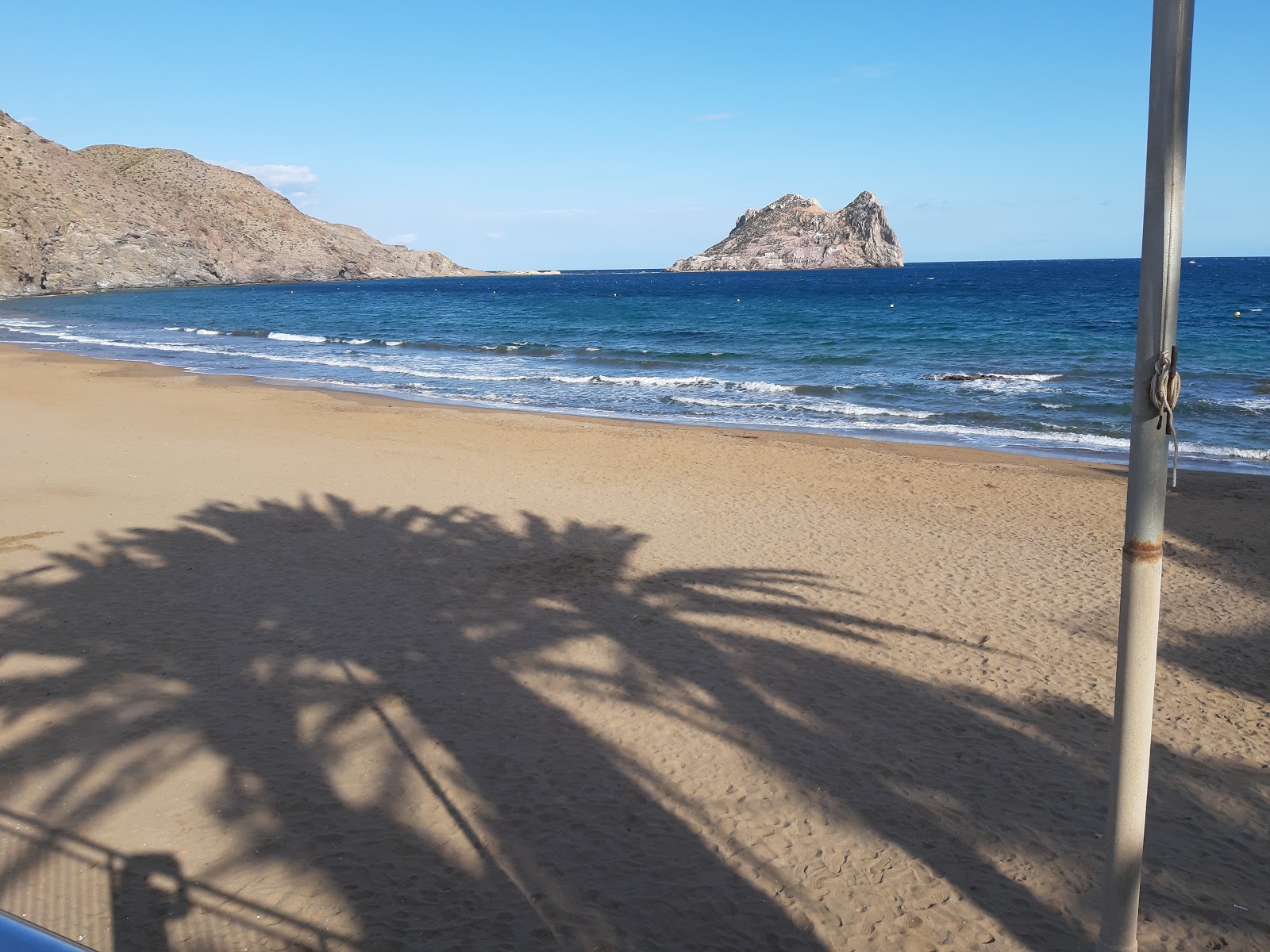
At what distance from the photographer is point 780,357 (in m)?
30.8

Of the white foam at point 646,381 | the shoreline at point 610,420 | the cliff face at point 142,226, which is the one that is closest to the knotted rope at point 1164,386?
the shoreline at point 610,420

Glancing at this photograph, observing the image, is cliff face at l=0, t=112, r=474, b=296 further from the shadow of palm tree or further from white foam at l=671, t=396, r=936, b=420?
the shadow of palm tree

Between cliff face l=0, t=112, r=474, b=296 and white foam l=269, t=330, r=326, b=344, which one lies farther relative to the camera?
cliff face l=0, t=112, r=474, b=296

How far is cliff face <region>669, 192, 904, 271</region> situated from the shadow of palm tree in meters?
167

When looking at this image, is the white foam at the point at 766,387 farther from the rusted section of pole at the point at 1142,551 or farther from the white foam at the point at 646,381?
the rusted section of pole at the point at 1142,551

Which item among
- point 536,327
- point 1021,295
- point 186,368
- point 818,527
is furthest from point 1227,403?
point 1021,295

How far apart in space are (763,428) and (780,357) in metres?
13.4

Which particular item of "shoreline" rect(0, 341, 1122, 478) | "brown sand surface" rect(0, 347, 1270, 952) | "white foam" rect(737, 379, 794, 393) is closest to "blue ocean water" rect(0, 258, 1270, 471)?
"white foam" rect(737, 379, 794, 393)

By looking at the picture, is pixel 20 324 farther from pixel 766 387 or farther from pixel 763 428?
pixel 763 428

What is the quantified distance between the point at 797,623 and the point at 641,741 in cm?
219

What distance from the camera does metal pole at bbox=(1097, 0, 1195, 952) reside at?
7.91 ft


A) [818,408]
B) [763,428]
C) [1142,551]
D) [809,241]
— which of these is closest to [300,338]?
[818,408]

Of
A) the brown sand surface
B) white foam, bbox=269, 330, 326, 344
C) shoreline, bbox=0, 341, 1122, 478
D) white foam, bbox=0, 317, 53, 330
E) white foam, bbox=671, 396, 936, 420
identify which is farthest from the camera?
white foam, bbox=0, 317, 53, 330

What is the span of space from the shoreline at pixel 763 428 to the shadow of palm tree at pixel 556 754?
8485 millimetres
